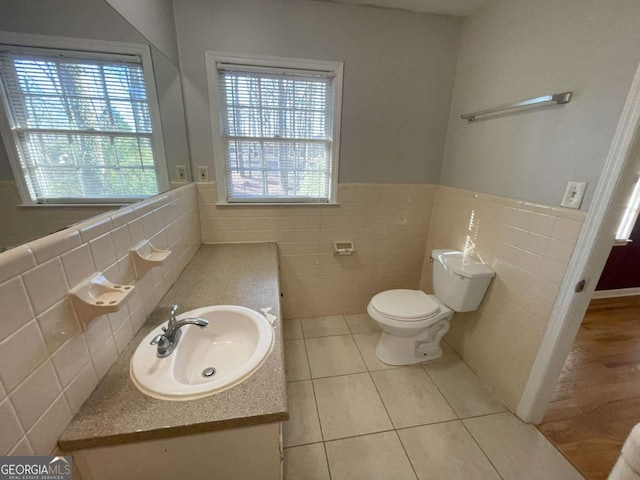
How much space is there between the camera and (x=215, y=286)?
134cm

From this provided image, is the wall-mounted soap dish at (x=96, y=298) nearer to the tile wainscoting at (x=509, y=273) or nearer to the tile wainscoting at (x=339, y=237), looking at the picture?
the tile wainscoting at (x=339, y=237)

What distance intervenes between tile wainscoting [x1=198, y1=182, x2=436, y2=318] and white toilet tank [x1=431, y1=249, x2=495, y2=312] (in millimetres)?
461

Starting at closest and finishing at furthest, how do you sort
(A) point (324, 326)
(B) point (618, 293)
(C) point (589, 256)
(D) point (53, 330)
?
(D) point (53, 330) → (C) point (589, 256) → (A) point (324, 326) → (B) point (618, 293)

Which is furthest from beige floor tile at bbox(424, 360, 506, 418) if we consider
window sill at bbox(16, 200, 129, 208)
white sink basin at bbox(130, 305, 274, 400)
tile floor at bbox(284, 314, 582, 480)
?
window sill at bbox(16, 200, 129, 208)

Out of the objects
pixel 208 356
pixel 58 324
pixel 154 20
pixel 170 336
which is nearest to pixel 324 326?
pixel 208 356

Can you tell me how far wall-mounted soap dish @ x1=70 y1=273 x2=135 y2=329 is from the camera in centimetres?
67

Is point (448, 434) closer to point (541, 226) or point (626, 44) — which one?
point (541, 226)

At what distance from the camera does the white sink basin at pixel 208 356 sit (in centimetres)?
75

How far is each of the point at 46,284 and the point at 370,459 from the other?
1445 millimetres

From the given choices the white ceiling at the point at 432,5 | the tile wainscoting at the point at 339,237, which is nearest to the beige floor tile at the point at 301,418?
the tile wainscoting at the point at 339,237

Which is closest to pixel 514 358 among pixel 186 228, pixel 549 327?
pixel 549 327

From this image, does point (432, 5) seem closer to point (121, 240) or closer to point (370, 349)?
point (121, 240)

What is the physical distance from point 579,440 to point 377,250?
1.53m

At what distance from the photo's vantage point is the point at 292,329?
2.17m
